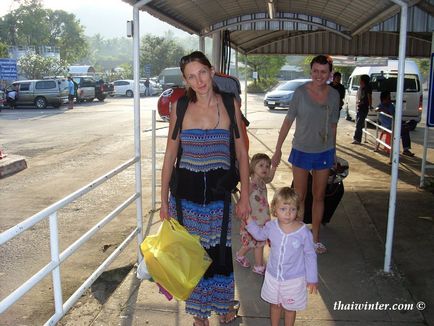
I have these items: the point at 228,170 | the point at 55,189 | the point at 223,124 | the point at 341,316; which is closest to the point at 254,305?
the point at 341,316

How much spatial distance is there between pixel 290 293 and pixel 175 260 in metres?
0.77

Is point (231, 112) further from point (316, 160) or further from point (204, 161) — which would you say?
point (316, 160)

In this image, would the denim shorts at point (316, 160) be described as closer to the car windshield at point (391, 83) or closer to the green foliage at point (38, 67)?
the car windshield at point (391, 83)

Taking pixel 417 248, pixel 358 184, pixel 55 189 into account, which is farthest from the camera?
pixel 55 189

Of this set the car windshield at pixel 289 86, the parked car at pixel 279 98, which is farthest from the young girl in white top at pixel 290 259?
the car windshield at pixel 289 86

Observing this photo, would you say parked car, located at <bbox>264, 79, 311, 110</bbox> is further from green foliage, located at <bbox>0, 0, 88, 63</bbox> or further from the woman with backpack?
green foliage, located at <bbox>0, 0, 88, 63</bbox>

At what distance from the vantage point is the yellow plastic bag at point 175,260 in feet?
9.81

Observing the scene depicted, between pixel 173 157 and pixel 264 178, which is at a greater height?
pixel 173 157

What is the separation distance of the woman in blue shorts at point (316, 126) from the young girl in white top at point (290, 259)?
4.06 feet

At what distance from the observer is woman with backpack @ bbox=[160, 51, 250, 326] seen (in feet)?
10.4

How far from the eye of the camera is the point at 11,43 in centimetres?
7162

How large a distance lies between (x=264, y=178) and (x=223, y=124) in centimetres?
106

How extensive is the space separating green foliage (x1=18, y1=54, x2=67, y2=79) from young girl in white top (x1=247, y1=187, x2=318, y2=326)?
42795mm

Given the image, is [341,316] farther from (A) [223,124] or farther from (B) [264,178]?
(A) [223,124]
